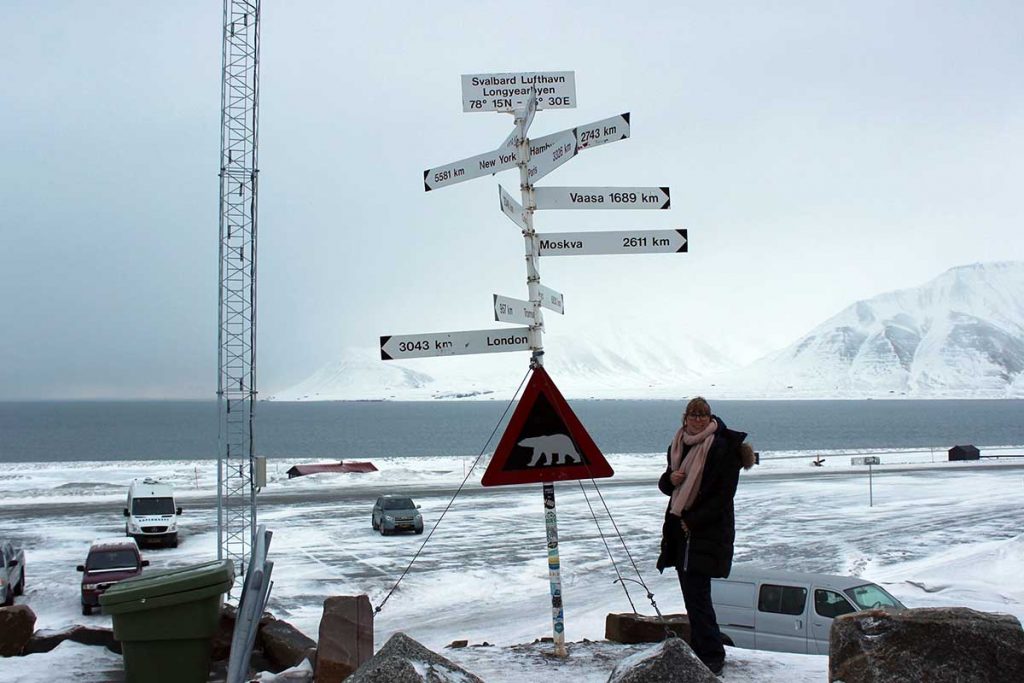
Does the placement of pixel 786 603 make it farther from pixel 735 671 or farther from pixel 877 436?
pixel 877 436

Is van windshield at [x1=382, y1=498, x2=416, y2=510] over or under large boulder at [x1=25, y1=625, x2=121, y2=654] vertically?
under

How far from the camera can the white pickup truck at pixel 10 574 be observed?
61.0 feet

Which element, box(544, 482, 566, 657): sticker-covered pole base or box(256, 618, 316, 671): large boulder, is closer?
box(544, 482, 566, 657): sticker-covered pole base

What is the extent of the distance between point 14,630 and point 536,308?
4.98 m

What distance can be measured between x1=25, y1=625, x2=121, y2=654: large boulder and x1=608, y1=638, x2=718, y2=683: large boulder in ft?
15.3

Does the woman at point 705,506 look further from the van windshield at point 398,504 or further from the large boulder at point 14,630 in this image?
the van windshield at point 398,504

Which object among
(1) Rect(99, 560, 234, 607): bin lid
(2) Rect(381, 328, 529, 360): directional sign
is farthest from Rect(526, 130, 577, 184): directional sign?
(1) Rect(99, 560, 234, 607): bin lid

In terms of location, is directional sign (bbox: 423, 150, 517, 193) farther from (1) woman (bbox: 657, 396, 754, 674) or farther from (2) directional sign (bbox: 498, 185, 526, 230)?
(1) woman (bbox: 657, 396, 754, 674)

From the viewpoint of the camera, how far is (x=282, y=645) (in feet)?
23.3

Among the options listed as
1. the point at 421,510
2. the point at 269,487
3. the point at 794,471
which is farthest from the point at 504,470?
the point at 794,471

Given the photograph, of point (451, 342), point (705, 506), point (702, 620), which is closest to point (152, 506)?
point (451, 342)

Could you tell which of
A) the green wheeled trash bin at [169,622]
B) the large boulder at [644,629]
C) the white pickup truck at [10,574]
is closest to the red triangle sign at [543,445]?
the large boulder at [644,629]

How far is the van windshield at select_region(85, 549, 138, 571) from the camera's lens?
1986 cm

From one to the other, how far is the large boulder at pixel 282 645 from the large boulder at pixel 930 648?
3.93 meters
